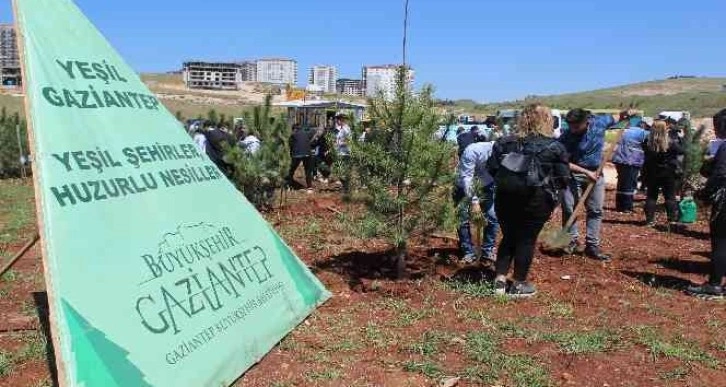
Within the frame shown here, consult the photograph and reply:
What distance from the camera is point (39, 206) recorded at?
2951 mm

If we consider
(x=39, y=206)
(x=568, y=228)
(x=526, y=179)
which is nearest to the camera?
(x=39, y=206)

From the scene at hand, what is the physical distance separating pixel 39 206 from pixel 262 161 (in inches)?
266

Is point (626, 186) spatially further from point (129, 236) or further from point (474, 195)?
point (129, 236)

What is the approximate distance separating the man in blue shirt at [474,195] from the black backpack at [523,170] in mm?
527

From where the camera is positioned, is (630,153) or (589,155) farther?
(630,153)

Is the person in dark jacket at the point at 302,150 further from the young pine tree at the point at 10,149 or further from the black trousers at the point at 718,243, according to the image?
the black trousers at the point at 718,243

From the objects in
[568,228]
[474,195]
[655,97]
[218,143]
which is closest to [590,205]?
[568,228]

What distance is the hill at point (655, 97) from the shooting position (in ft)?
220

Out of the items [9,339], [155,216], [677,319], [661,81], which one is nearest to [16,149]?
[9,339]

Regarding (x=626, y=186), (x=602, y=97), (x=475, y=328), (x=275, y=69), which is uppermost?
(x=275, y=69)

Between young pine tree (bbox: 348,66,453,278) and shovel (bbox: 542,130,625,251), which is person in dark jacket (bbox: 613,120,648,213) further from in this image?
young pine tree (bbox: 348,66,453,278)

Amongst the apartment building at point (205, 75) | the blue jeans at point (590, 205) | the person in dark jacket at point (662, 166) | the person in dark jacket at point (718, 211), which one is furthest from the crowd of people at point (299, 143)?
the apartment building at point (205, 75)

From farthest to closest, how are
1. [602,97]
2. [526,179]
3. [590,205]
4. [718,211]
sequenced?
[602,97] < [590,205] < [718,211] < [526,179]

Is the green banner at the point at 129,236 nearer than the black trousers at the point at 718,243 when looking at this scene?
Yes
